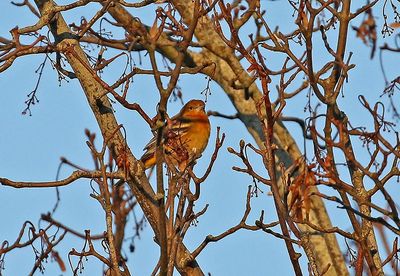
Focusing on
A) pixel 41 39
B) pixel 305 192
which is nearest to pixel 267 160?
pixel 305 192

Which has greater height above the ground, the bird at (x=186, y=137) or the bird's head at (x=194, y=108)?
the bird's head at (x=194, y=108)

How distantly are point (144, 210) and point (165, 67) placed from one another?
10.9ft

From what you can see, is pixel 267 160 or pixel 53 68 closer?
pixel 267 160

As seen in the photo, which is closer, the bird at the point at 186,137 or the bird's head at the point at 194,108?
the bird at the point at 186,137

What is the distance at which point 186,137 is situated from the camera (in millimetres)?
10227

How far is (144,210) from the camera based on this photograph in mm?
6902

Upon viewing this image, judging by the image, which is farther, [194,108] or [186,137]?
[194,108]

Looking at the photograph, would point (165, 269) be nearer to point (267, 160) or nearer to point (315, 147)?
point (267, 160)

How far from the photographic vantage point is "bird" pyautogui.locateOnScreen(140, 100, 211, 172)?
18.4ft

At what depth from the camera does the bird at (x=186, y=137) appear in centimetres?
561

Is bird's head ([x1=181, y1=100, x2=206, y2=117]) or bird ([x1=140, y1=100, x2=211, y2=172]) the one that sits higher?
bird's head ([x1=181, y1=100, x2=206, y2=117])

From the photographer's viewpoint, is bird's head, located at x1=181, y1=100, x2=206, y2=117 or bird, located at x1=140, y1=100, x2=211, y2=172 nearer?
bird, located at x1=140, y1=100, x2=211, y2=172

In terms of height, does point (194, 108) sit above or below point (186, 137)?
above

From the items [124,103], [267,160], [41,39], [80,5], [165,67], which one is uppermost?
[165,67]
